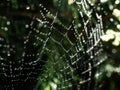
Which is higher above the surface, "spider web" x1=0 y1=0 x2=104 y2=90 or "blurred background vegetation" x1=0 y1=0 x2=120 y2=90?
"blurred background vegetation" x1=0 y1=0 x2=120 y2=90

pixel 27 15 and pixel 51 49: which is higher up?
pixel 27 15

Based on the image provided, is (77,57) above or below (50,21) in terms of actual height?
below

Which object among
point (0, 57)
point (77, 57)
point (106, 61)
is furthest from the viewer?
point (106, 61)

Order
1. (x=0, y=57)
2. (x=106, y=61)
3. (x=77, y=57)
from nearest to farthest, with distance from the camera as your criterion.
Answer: (x=0, y=57), (x=77, y=57), (x=106, y=61)

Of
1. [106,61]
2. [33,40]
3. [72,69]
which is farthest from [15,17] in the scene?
[106,61]

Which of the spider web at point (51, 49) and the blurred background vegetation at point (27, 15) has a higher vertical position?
the blurred background vegetation at point (27, 15)

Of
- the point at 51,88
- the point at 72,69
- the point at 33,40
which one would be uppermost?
the point at 33,40

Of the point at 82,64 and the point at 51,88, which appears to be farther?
the point at 82,64

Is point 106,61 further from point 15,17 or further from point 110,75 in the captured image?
point 15,17
